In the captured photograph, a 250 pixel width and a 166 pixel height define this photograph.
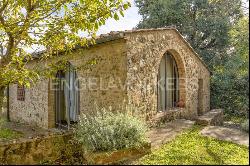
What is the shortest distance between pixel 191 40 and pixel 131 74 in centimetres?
1083

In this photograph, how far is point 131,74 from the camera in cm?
770

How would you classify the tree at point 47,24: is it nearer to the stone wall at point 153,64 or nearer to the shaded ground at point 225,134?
the stone wall at point 153,64

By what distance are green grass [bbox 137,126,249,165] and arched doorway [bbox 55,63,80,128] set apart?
4301 millimetres

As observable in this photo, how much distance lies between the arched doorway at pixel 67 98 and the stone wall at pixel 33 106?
0.46m

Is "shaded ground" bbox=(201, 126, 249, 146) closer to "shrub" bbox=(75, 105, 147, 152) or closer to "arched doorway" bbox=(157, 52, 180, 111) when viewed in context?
"arched doorway" bbox=(157, 52, 180, 111)

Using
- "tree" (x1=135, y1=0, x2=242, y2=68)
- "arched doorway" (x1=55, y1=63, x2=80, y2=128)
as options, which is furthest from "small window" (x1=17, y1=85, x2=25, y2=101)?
"tree" (x1=135, y1=0, x2=242, y2=68)

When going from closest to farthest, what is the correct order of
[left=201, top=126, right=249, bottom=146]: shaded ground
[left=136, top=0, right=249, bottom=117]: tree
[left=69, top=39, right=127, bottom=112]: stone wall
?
[left=201, top=126, right=249, bottom=146]: shaded ground, [left=69, top=39, right=127, bottom=112]: stone wall, [left=136, top=0, right=249, bottom=117]: tree

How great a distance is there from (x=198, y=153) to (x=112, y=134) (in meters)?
1.93

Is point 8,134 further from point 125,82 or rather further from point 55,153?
point 125,82

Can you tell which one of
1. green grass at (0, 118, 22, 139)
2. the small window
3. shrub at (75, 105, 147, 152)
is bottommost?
green grass at (0, 118, 22, 139)

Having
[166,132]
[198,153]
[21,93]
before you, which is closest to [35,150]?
[166,132]

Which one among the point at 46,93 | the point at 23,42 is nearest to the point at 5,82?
the point at 23,42

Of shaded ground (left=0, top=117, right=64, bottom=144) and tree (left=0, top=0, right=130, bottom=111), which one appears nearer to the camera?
tree (left=0, top=0, right=130, bottom=111)

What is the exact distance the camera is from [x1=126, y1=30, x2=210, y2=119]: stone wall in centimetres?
778
